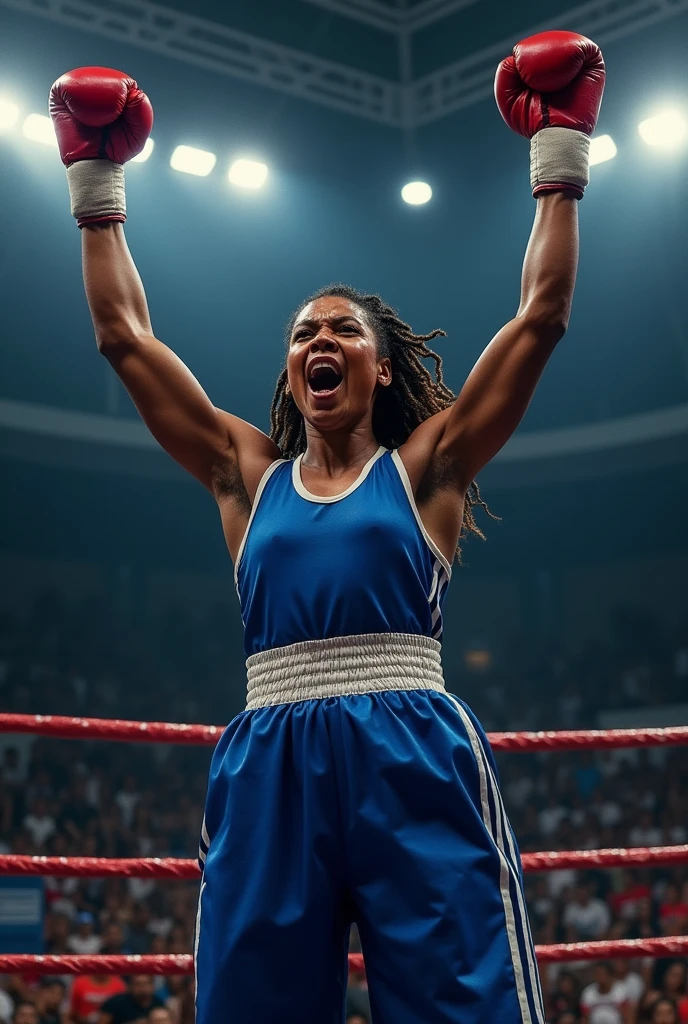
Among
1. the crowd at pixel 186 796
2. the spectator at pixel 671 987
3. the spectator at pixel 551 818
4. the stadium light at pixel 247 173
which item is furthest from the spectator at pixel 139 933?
the stadium light at pixel 247 173

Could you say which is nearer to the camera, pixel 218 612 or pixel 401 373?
pixel 401 373

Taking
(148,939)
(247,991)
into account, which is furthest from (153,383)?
(148,939)

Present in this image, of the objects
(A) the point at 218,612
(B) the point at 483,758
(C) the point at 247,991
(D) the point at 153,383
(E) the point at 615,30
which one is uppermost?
(E) the point at 615,30

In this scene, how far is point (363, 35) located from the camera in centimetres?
820

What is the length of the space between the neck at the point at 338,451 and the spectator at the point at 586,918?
5002 mm

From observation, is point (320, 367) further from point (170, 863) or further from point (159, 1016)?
point (159, 1016)

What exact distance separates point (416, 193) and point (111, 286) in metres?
8.06

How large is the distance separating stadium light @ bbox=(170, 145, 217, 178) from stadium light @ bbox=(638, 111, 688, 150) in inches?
128

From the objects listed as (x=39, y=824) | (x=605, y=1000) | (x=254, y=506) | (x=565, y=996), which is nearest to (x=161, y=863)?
(x=254, y=506)

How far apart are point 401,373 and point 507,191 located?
25.6 ft

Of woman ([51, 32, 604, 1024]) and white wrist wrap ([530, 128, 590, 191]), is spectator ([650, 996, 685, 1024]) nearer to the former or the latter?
woman ([51, 32, 604, 1024])

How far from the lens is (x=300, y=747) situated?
149 centimetres

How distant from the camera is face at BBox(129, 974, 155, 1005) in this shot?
383 cm

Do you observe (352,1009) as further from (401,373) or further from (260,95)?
(260,95)
